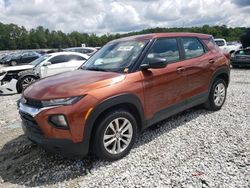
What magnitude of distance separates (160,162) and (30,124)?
187 centimetres

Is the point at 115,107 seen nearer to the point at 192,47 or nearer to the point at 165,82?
the point at 165,82

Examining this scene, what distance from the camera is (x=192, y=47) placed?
5.27m

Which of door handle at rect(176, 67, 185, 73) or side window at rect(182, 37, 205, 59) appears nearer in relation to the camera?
door handle at rect(176, 67, 185, 73)

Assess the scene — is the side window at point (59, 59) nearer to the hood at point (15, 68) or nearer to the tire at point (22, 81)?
the hood at point (15, 68)

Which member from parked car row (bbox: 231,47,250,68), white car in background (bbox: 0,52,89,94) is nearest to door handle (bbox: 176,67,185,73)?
white car in background (bbox: 0,52,89,94)

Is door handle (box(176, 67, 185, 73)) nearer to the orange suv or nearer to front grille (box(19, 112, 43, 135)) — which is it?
the orange suv

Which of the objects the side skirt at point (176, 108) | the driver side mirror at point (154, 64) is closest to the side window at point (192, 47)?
the side skirt at point (176, 108)

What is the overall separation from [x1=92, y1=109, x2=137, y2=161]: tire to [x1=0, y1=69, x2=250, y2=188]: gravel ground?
5.9 inches

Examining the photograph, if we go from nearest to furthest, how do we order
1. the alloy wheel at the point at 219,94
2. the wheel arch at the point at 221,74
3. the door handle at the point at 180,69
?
the door handle at the point at 180,69 → the wheel arch at the point at 221,74 → the alloy wheel at the point at 219,94

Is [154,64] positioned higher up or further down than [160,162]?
higher up

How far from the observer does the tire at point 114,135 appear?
11.9ft

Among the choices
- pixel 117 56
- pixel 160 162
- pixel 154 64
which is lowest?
pixel 160 162

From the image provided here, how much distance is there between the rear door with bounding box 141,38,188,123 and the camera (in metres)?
4.15

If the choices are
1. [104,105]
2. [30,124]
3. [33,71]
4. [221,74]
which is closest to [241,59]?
[221,74]
